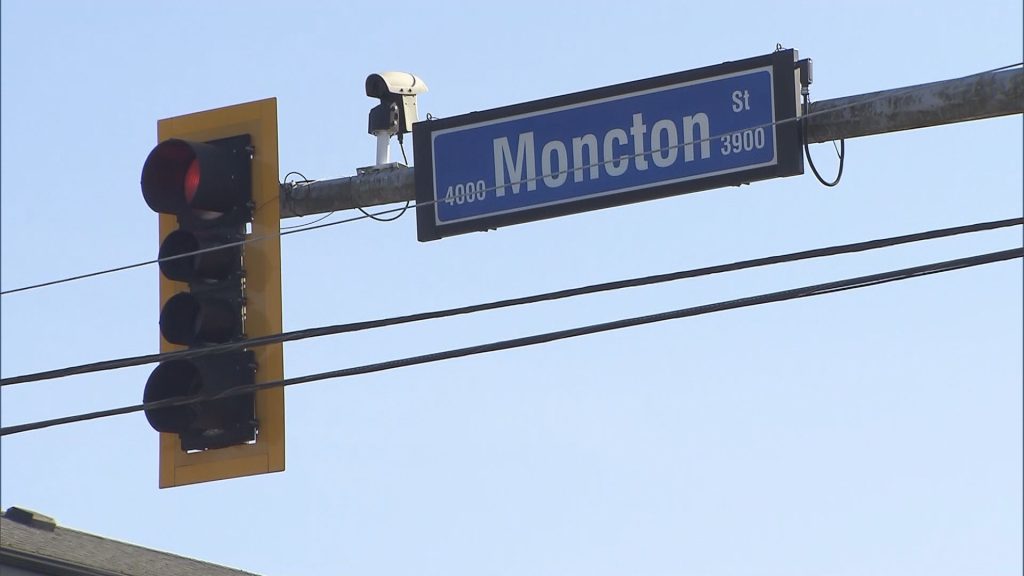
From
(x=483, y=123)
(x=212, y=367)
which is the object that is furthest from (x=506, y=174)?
(x=212, y=367)

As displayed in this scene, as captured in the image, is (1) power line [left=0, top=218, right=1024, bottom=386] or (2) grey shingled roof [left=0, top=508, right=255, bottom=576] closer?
(1) power line [left=0, top=218, right=1024, bottom=386]

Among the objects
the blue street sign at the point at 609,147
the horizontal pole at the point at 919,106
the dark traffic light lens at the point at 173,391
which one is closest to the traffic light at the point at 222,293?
the dark traffic light lens at the point at 173,391

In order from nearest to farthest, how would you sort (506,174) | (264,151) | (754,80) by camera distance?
(754,80)
(506,174)
(264,151)

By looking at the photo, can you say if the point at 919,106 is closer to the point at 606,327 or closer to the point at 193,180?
the point at 606,327

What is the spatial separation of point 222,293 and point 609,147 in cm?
230

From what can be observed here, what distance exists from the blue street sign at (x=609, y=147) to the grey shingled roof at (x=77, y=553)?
10.9m

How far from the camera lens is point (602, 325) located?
8984 mm

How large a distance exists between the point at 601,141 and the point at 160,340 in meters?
2.71

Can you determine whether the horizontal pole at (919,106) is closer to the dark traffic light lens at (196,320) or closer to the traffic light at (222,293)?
the traffic light at (222,293)

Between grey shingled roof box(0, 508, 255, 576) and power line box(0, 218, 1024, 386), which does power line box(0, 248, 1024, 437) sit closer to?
power line box(0, 218, 1024, 386)

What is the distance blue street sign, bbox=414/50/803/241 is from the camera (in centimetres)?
843

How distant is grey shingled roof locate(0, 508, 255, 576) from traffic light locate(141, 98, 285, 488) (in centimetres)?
978

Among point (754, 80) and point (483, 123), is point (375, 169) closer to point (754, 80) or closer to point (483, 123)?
point (483, 123)

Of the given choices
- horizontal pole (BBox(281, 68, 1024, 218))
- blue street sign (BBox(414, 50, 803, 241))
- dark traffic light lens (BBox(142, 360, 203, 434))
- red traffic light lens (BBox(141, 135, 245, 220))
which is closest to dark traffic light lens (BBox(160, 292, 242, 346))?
dark traffic light lens (BBox(142, 360, 203, 434))
